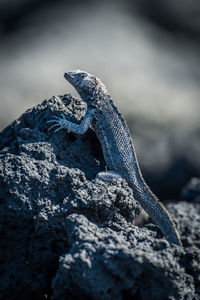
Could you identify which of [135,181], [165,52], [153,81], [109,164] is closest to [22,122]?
[109,164]

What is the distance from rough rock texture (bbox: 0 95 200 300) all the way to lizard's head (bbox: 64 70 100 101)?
0.86 m

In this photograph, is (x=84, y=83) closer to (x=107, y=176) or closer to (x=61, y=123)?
(x=61, y=123)

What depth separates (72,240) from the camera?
134 inches

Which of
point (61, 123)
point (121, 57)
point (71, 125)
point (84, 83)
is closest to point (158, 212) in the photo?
point (71, 125)

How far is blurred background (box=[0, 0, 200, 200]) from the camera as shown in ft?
44.4

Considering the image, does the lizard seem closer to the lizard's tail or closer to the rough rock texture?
the lizard's tail

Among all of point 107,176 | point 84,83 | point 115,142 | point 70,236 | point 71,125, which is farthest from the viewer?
point 84,83

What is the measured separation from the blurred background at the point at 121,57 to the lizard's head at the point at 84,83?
598cm

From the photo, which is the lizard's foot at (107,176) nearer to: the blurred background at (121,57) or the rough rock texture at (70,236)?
the rough rock texture at (70,236)

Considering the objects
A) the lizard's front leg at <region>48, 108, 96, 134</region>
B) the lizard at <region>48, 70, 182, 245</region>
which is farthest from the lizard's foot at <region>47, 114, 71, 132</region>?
the lizard at <region>48, 70, 182, 245</region>

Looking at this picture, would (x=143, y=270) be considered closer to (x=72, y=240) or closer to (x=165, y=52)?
(x=72, y=240)

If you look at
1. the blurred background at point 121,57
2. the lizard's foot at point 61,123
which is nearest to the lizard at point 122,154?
the lizard's foot at point 61,123

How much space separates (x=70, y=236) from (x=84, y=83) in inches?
98.8

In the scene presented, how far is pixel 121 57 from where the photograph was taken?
1728cm
